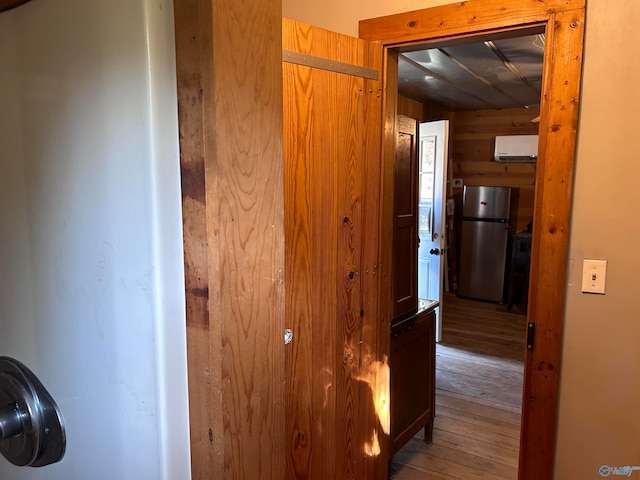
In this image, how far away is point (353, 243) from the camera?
6.41 ft

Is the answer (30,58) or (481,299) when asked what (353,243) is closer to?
(30,58)

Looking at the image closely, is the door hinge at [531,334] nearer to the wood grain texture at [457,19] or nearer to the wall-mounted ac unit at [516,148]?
the wood grain texture at [457,19]

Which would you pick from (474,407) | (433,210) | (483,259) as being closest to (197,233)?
(474,407)

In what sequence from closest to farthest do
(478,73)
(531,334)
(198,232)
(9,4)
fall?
1. (198,232)
2. (9,4)
3. (531,334)
4. (478,73)

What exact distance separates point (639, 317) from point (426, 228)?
3.11 metres

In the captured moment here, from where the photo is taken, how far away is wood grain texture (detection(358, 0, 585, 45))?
1.64 metres

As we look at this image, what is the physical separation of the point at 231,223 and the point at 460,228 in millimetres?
6537

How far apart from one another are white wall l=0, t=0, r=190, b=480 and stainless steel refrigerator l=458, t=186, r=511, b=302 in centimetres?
598

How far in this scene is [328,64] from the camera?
5.82 ft

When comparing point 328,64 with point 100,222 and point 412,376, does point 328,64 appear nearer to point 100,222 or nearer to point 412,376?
point 100,222

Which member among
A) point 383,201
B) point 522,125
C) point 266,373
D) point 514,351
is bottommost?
point 514,351

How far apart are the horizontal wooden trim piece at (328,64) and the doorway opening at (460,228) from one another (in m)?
0.24

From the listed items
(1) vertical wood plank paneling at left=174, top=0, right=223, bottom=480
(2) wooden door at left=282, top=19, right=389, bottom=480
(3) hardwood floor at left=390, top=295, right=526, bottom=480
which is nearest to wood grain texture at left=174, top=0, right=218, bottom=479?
(1) vertical wood plank paneling at left=174, top=0, right=223, bottom=480

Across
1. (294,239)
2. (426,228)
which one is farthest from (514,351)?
(294,239)
